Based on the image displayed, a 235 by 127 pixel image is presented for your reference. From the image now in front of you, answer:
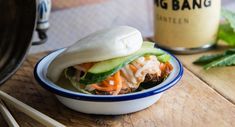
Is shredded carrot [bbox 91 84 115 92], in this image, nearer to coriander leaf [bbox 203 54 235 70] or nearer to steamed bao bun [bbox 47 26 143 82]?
steamed bao bun [bbox 47 26 143 82]

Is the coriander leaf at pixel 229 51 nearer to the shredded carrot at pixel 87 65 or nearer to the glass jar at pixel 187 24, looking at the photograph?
the glass jar at pixel 187 24

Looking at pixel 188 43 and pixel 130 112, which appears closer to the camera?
pixel 130 112

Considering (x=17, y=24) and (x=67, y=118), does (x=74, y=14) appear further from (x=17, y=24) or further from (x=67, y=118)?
(x=67, y=118)

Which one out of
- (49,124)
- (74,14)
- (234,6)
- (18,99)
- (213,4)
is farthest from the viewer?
(234,6)

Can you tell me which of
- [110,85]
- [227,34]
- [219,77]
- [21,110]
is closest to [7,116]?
[21,110]

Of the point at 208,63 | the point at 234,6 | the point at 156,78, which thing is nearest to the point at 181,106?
the point at 156,78

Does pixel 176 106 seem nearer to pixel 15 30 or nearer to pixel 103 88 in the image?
pixel 103 88

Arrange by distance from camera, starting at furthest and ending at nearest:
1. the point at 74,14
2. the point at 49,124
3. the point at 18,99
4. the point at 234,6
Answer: the point at 234,6 → the point at 74,14 → the point at 18,99 → the point at 49,124

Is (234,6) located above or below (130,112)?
below
